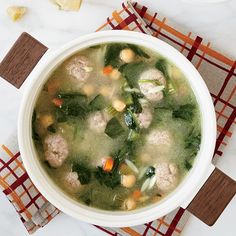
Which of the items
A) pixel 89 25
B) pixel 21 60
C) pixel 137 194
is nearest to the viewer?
pixel 21 60

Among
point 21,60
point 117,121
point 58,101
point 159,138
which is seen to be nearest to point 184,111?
point 159,138

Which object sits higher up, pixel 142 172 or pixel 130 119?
pixel 130 119

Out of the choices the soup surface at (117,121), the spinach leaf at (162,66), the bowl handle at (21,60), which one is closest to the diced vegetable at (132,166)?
the soup surface at (117,121)

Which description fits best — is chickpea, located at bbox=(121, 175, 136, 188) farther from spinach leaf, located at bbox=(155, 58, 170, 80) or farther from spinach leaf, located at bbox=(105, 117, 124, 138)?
spinach leaf, located at bbox=(155, 58, 170, 80)

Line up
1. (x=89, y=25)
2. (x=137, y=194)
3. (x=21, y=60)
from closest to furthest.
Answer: (x=21, y=60) → (x=137, y=194) → (x=89, y=25)

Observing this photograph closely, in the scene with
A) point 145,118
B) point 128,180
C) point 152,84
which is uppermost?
point 152,84

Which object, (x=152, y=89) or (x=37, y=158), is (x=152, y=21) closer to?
(x=152, y=89)

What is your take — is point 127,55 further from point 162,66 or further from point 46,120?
point 46,120
